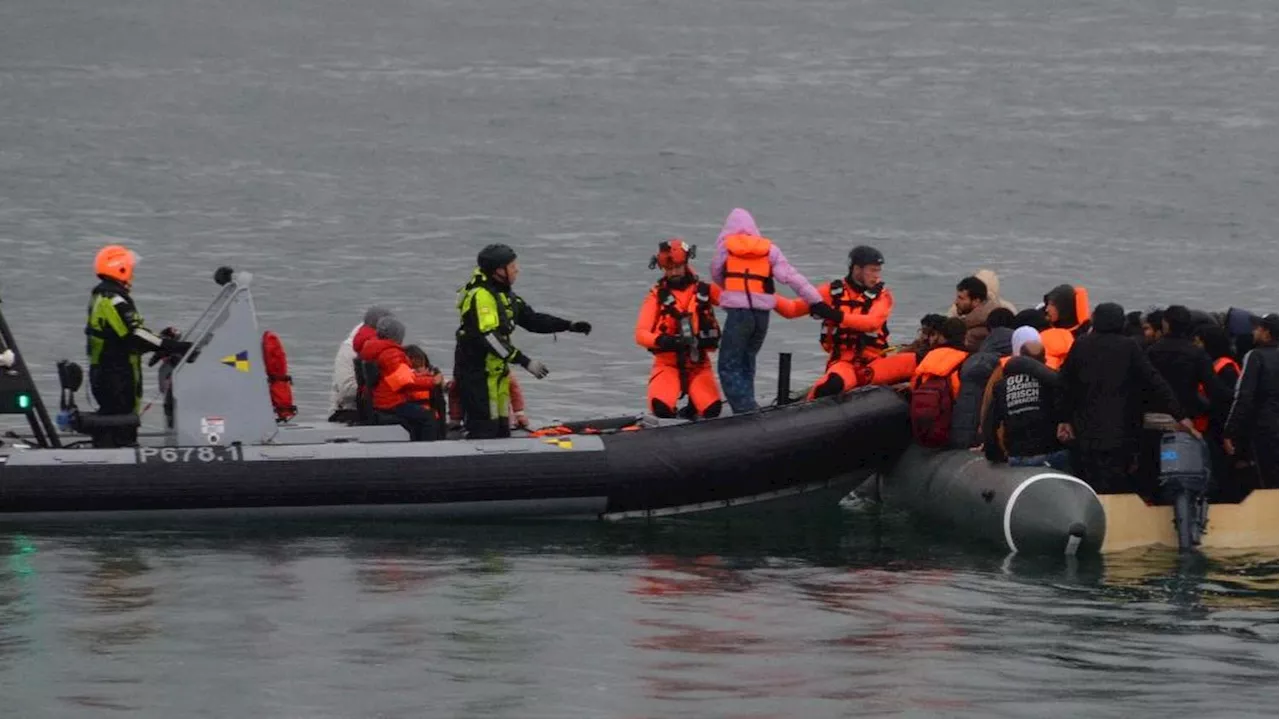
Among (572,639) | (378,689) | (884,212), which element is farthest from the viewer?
(884,212)

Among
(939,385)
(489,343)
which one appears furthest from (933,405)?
(489,343)

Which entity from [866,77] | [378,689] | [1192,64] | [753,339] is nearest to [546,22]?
[866,77]

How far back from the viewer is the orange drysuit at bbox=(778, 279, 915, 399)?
15359mm

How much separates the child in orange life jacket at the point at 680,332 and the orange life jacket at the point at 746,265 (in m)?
0.14

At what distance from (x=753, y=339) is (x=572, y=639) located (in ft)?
13.8

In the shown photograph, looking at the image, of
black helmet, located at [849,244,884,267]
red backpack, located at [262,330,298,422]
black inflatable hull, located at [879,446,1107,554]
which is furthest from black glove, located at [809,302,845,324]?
red backpack, located at [262,330,298,422]

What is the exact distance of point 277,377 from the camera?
1605 centimetres

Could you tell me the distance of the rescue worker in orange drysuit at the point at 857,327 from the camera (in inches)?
603

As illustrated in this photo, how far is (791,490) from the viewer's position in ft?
50.2

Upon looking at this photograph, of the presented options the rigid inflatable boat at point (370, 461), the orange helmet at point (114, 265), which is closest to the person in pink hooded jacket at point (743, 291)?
the rigid inflatable boat at point (370, 461)

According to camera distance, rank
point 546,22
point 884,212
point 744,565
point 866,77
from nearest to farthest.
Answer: point 744,565 < point 884,212 < point 866,77 < point 546,22

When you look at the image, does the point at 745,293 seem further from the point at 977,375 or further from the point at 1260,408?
the point at 1260,408

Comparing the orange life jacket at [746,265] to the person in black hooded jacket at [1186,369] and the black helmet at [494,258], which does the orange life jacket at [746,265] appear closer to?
the black helmet at [494,258]

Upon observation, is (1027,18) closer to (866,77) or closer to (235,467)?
(866,77)
